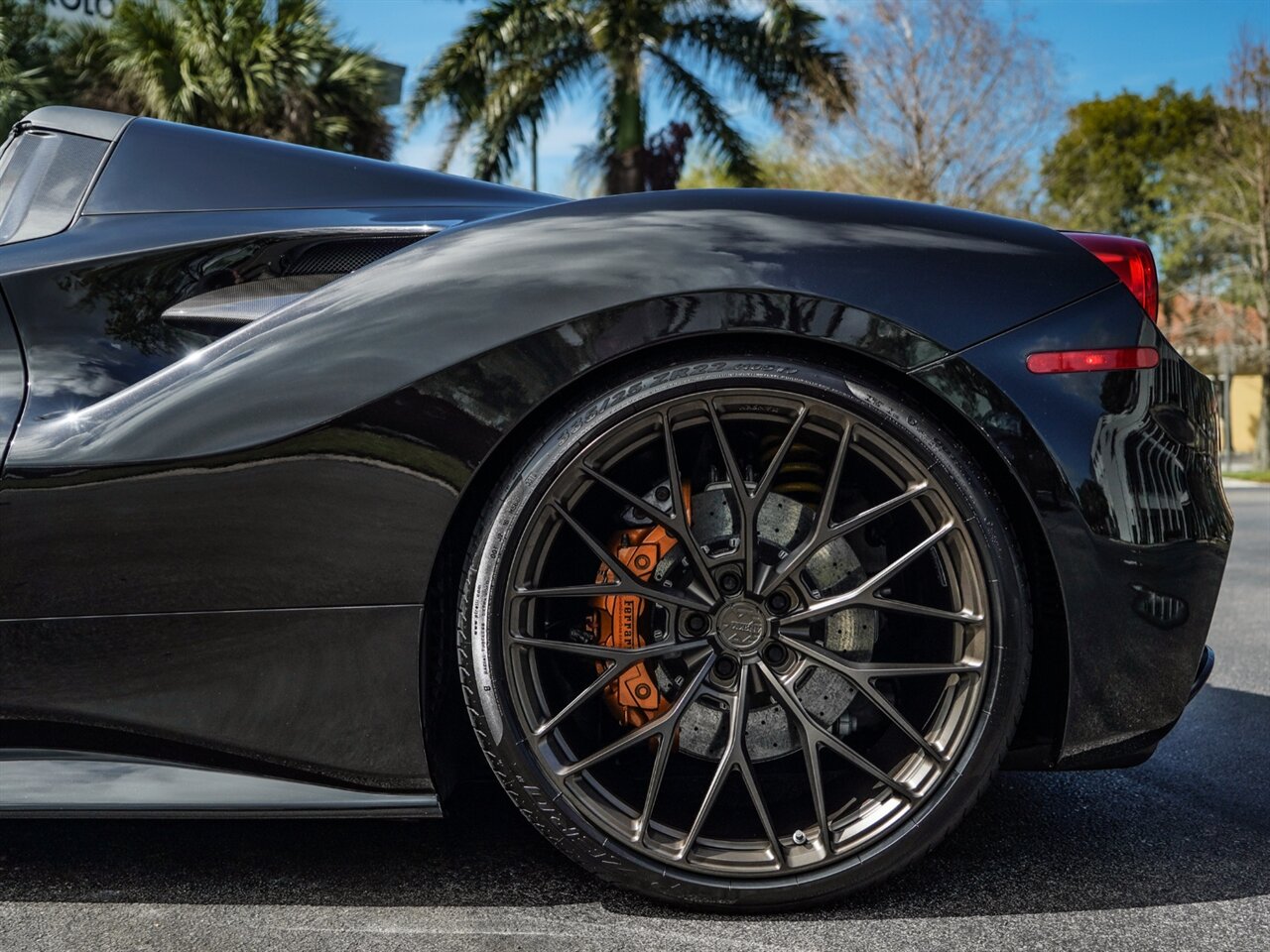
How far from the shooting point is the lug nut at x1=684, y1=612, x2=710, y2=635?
167cm

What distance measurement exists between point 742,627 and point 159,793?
0.88 meters

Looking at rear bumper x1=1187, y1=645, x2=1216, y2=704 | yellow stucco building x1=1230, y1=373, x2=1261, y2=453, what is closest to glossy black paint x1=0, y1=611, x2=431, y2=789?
rear bumper x1=1187, y1=645, x2=1216, y2=704

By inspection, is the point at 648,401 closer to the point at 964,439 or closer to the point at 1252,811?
the point at 964,439

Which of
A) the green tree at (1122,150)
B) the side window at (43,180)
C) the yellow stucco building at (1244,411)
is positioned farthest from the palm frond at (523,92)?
the yellow stucco building at (1244,411)

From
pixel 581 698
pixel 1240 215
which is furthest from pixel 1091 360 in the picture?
pixel 1240 215

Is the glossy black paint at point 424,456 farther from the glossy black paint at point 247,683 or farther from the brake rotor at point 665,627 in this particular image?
the brake rotor at point 665,627

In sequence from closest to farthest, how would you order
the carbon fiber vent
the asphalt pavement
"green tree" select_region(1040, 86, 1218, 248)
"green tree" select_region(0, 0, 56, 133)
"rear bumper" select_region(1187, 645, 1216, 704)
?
1. the asphalt pavement
2. "rear bumper" select_region(1187, 645, 1216, 704)
3. the carbon fiber vent
4. "green tree" select_region(0, 0, 56, 133)
5. "green tree" select_region(1040, 86, 1218, 248)

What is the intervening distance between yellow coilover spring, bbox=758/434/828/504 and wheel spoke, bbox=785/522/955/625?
0.21m

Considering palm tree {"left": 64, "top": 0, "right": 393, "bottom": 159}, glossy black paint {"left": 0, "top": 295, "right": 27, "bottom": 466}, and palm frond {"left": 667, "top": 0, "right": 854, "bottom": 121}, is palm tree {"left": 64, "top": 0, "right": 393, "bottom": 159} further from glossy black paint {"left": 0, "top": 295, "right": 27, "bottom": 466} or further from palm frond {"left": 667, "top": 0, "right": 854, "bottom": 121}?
glossy black paint {"left": 0, "top": 295, "right": 27, "bottom": 466}

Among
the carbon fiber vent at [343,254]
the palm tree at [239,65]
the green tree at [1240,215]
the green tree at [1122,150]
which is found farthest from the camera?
the green tree at [1122,150]

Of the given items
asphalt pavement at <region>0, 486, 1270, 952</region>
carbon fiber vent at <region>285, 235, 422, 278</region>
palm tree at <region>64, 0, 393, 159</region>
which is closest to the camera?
asphalt pavement at <region>0, 486, 1270, 952</region>

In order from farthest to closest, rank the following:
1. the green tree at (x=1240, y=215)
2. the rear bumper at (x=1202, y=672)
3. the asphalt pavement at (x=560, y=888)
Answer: the green tree at (x=1240, y=215) < the rear bumper at (x=1202, y=672) < the asphalt pavement at (x=560, y=888)

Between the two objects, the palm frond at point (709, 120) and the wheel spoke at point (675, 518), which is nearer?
the wheel spoke at point (675, 518)

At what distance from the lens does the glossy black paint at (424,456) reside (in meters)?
1.61
